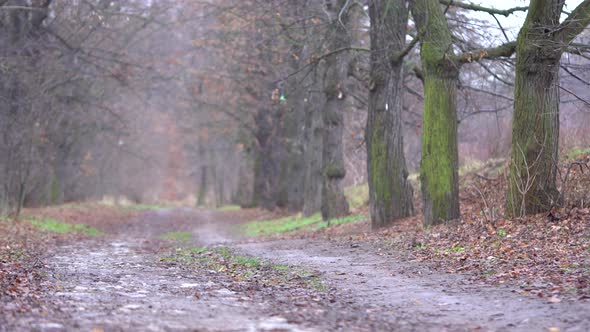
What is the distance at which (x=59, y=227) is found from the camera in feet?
76.6

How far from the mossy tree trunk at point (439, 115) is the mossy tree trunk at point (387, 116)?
2267 mm

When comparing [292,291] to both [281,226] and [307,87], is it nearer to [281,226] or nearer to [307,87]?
[307,87]

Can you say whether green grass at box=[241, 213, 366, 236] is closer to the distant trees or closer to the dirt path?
the distant trees

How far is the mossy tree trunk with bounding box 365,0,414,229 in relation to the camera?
17297 millimetres

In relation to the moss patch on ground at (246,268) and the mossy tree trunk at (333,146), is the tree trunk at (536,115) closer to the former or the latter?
the moss patch on ground at (246,268)

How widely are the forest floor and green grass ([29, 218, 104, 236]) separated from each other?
7.60m

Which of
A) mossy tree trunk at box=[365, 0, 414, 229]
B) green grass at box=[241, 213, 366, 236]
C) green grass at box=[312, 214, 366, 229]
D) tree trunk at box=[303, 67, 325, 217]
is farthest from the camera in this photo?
tree trunk at box=[303, 67, 325, 217]

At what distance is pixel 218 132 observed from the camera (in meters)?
40.8

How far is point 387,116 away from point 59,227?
1204 cm

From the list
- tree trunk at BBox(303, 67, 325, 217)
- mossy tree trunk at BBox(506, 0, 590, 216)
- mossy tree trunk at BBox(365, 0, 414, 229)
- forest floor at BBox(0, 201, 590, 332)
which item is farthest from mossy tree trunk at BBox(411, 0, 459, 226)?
tree trunk at BBox(303, 67, 325, 217)

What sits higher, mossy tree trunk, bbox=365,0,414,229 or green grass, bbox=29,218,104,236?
mossy tree trunk, bbox=365,0,414,229

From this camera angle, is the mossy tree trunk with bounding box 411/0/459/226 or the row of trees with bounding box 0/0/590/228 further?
the mossy tree trunk with bounding box 411/0/459/226

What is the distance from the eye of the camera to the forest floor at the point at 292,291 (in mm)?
6723

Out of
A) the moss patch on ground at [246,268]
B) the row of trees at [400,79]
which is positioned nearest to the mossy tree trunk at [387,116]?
the row of trees at [400,79]
